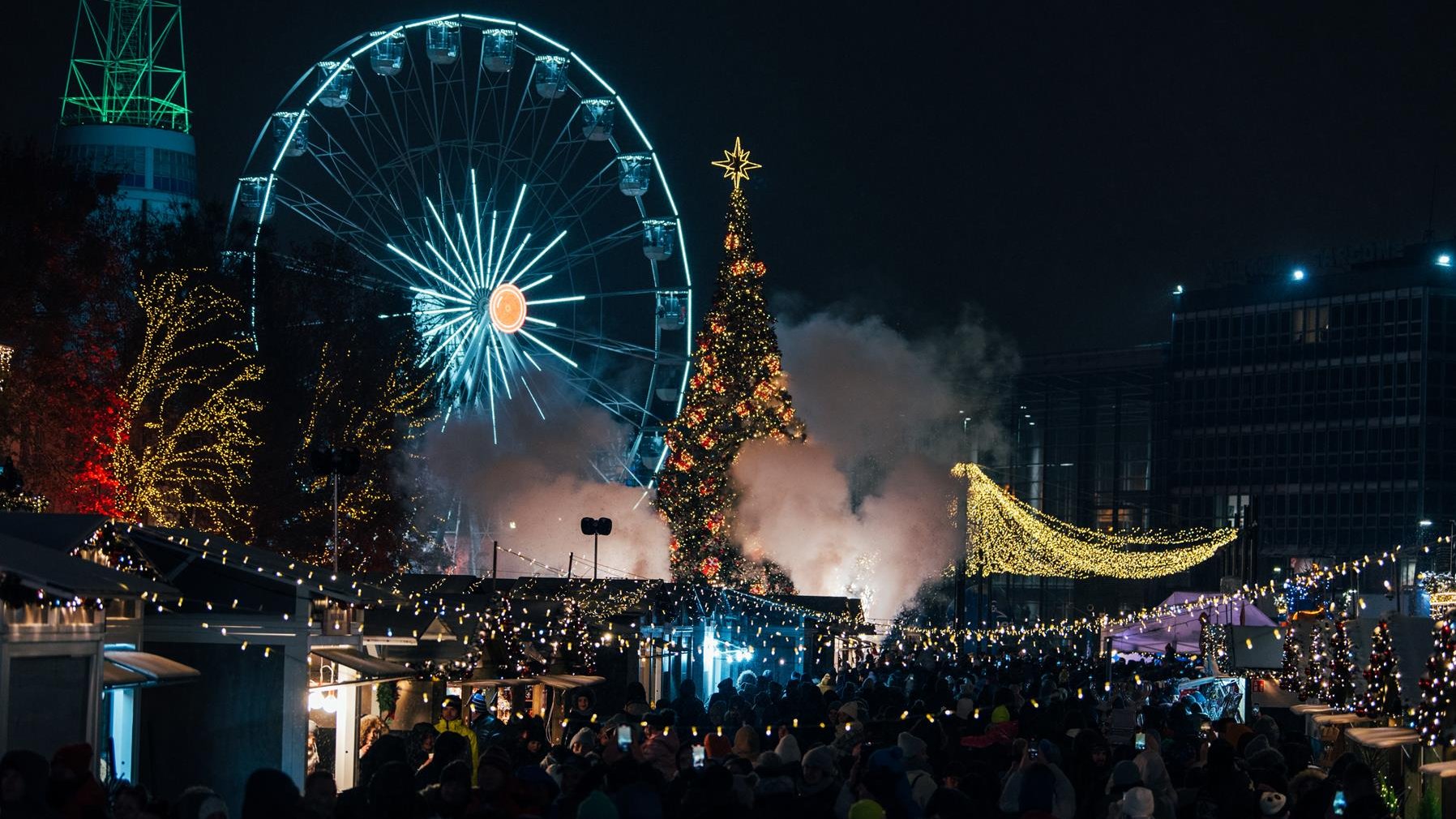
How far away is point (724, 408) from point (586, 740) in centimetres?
4025

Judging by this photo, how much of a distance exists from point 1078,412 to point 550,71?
225 feet

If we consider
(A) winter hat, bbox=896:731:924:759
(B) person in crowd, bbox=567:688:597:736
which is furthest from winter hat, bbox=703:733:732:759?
(B) person in crowd, bbox=567:688:597:736

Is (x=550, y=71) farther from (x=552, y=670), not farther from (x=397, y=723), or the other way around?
(x=397, y=723)

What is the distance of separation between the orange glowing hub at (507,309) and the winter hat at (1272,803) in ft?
102

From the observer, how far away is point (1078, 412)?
109 m

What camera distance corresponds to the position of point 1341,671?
20.0 m

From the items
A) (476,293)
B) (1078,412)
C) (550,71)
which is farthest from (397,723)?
(1078,412)

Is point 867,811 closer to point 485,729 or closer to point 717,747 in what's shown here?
point 717,747

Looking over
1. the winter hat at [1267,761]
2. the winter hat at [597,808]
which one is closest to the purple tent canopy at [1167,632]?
the winter hat at [1267,761]

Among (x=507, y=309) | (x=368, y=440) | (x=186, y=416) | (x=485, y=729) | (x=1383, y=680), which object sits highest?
(x=507, y=309)

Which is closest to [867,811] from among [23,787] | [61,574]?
[23,787]

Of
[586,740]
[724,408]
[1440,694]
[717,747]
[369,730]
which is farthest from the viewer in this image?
[724,408]

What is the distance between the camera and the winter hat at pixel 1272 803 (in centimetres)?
1338

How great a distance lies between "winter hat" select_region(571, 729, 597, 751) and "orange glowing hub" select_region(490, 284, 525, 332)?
88.0ft
